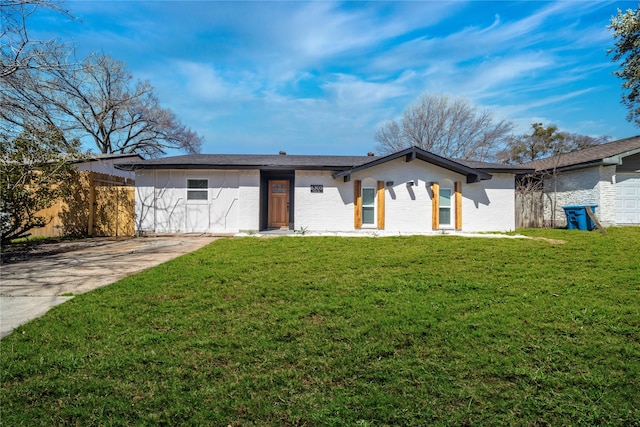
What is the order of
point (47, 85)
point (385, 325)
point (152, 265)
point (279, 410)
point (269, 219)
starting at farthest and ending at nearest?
point (269, 219)
point (47, 85)
point (152, 265)
point (385, 325)
point (279, 410)

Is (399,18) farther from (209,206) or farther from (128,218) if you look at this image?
(128,218)

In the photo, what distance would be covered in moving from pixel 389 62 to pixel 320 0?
6532mm

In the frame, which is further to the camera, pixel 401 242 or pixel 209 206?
pixel 209 206

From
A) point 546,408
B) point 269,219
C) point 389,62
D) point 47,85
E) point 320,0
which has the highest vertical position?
point 389,62

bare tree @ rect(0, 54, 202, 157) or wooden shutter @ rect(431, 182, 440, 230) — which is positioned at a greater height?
bare tree @ rect(0, 54, 202, 157)

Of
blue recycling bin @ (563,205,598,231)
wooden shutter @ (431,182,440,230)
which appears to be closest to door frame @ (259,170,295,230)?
wooden shutter @ (431,182,440,230)

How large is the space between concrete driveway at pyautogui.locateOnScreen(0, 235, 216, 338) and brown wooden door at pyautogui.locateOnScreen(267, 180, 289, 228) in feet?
13.9

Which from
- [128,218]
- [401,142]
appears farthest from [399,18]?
[401,142]

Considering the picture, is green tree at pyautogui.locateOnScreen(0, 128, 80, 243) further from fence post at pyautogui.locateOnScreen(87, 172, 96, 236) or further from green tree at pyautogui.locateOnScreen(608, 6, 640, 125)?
green tree at pyautogui.locateOnScreen(608, 6, 640, 125)

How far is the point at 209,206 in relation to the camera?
11438 mm

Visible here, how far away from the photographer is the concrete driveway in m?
3.91

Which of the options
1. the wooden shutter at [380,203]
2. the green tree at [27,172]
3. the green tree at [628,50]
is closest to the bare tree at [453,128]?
the green tree at [628,50]

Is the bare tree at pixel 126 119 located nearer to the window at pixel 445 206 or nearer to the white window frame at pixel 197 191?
the white window frame at pixel 197 191

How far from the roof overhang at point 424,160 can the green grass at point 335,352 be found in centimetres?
627
